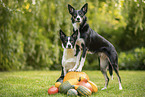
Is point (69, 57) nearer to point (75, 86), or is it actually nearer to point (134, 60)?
point (75, 86)

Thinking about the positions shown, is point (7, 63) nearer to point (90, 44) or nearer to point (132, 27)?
point (90, 44)

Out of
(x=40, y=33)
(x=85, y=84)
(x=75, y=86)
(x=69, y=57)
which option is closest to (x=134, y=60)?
(x=40, y=33)

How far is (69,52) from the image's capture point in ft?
14.7

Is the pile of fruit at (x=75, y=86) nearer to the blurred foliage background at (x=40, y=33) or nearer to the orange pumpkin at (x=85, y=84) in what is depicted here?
the orange pumpkin at (x=85, y=84)

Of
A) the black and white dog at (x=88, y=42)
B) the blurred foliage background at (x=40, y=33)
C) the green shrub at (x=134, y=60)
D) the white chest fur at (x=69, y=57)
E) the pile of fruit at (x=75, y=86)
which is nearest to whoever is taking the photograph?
the pile of fruit at (x=75, y=86)

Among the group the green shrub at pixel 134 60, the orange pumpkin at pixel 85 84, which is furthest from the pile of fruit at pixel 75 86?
the green shrub at pixel 134 60

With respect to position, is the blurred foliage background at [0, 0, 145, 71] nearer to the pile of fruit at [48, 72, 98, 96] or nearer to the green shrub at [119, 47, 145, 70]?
the green shrub at [119, 47, 145, 70]

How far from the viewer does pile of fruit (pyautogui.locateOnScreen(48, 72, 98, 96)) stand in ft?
12.1

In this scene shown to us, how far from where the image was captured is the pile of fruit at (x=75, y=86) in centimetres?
369

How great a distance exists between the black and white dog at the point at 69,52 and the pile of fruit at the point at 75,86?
0.78 ft

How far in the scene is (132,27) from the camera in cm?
1123

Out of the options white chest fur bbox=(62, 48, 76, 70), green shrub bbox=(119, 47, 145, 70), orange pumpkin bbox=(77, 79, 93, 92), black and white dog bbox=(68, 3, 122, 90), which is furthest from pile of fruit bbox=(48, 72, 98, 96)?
green shrub bbox=(119, 47, 145, 70)

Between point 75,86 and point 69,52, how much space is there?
0.95 m

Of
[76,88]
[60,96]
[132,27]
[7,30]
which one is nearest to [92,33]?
[76,88]
